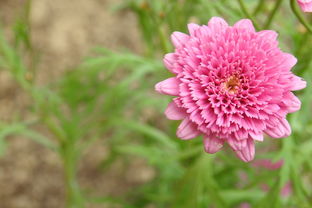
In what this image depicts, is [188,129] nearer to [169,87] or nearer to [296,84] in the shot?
[169,87]

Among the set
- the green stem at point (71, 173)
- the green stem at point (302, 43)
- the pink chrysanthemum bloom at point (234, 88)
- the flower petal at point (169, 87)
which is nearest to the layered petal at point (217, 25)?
the pink chrysanthemum bloom at point (234, 88)

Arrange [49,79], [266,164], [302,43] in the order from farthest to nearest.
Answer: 1. [49,79]
2. [266,164]
3. [302,43]

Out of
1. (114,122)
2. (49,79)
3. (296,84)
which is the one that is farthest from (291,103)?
(49,79)

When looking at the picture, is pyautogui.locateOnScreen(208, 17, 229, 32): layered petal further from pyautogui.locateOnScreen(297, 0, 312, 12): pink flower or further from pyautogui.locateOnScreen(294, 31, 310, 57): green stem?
pyautogui.locateOnScreen(294, 31, 310, 57): green stem

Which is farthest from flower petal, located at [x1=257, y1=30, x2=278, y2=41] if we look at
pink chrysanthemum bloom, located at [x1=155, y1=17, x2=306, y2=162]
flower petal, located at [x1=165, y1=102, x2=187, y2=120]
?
flower petal, located at [x1=165, y1=102, x2=187, y2=120]

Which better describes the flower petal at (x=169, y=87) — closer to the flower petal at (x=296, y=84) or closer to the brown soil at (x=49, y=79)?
the flower petal at (x=296, y=84)

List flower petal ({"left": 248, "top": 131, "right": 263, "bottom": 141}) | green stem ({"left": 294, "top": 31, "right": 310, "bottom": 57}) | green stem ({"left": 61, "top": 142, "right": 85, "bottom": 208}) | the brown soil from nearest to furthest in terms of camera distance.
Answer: flower petal ({"left": 248, "top": 131, "right": 263, "bottom": 141}), green stem ({"left": 294, "top": 31, "right": 310, "bottom": 57}), green stem ({"left": 61, "top": 142, "right": 85, "bottom": 208}), the brown soil

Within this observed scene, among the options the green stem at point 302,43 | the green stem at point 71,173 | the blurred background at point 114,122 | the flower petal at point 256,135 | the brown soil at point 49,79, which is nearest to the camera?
the flower petal at point 256,135

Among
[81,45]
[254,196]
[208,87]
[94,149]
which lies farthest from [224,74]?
[81,45]
